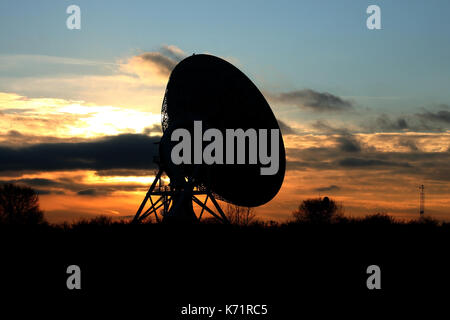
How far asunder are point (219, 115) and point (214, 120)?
1.66 ft

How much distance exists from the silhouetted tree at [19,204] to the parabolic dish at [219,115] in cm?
3398

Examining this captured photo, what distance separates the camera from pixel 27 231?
34750 mm

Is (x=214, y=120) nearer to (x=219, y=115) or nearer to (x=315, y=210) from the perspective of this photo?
(x=219, y=115)

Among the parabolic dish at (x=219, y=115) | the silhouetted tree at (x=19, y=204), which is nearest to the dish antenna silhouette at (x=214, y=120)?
the parabolic dish at (x=219, y=115)

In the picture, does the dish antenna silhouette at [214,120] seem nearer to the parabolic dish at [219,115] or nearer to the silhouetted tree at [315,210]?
the parabolic dish at [219,115]

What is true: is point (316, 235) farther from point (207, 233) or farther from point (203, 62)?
point (203, 62)

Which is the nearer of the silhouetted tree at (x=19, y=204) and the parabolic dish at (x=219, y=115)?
the parabolic dish at (x=219, y=115)

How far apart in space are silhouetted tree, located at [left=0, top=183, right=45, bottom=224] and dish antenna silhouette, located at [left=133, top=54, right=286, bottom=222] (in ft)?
109

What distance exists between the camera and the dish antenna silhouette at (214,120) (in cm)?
4038

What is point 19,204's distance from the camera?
232 feet

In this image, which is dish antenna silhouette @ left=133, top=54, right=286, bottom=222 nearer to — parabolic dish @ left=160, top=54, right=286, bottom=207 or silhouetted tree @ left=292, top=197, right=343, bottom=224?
parabolic dish @ left=160, top=54, right=286, bottom=207

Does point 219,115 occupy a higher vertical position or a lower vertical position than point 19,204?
higher

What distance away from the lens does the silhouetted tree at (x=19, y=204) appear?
6900 centimetres

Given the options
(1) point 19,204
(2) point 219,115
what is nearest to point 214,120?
(2) point 219,115
